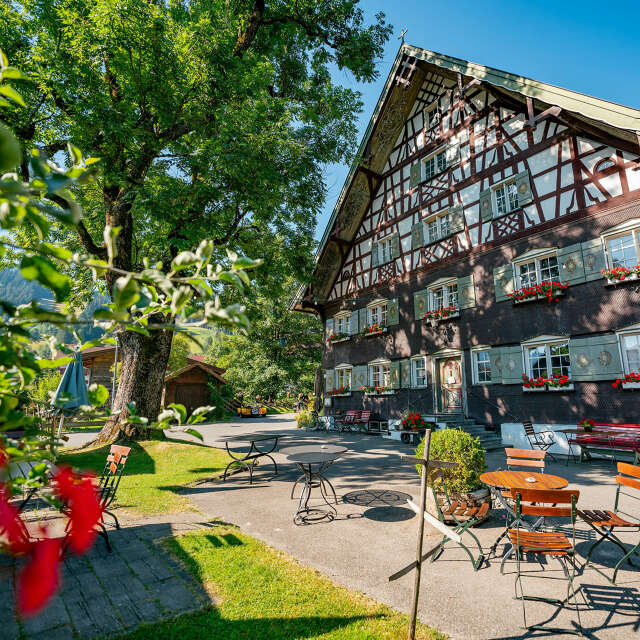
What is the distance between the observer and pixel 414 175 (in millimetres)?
16578

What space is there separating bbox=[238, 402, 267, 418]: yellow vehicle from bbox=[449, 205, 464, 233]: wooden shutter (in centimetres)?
2288

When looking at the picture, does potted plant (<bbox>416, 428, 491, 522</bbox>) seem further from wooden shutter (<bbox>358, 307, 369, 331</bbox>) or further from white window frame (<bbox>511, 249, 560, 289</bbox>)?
wooden shutter (<bbox>358, 307, 369, 331</bbox>)

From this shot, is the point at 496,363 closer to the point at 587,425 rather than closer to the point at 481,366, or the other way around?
the point at 481,366

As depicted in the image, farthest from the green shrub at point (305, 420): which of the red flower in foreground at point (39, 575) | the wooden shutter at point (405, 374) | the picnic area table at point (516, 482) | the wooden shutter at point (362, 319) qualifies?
the red flower in foreground at point (39, 575)

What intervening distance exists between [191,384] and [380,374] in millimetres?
18558

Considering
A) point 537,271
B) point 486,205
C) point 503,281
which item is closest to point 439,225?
point 486,205

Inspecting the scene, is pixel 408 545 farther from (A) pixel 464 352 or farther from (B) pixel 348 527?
(A) pixel 464 352

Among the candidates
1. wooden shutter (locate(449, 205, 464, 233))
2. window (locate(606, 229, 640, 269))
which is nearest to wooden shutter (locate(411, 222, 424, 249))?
wooden shutter (locate(449, 205, 464, 233))

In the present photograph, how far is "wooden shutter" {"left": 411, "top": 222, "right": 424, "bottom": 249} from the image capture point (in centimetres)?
1585

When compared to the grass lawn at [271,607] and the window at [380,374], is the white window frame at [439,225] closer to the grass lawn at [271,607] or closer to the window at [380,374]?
the window at [380,374]

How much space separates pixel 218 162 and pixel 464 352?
10.2 meters

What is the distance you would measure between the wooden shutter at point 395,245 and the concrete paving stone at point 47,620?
15776mm

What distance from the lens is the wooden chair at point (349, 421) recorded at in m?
17.2

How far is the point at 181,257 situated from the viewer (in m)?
1.12
